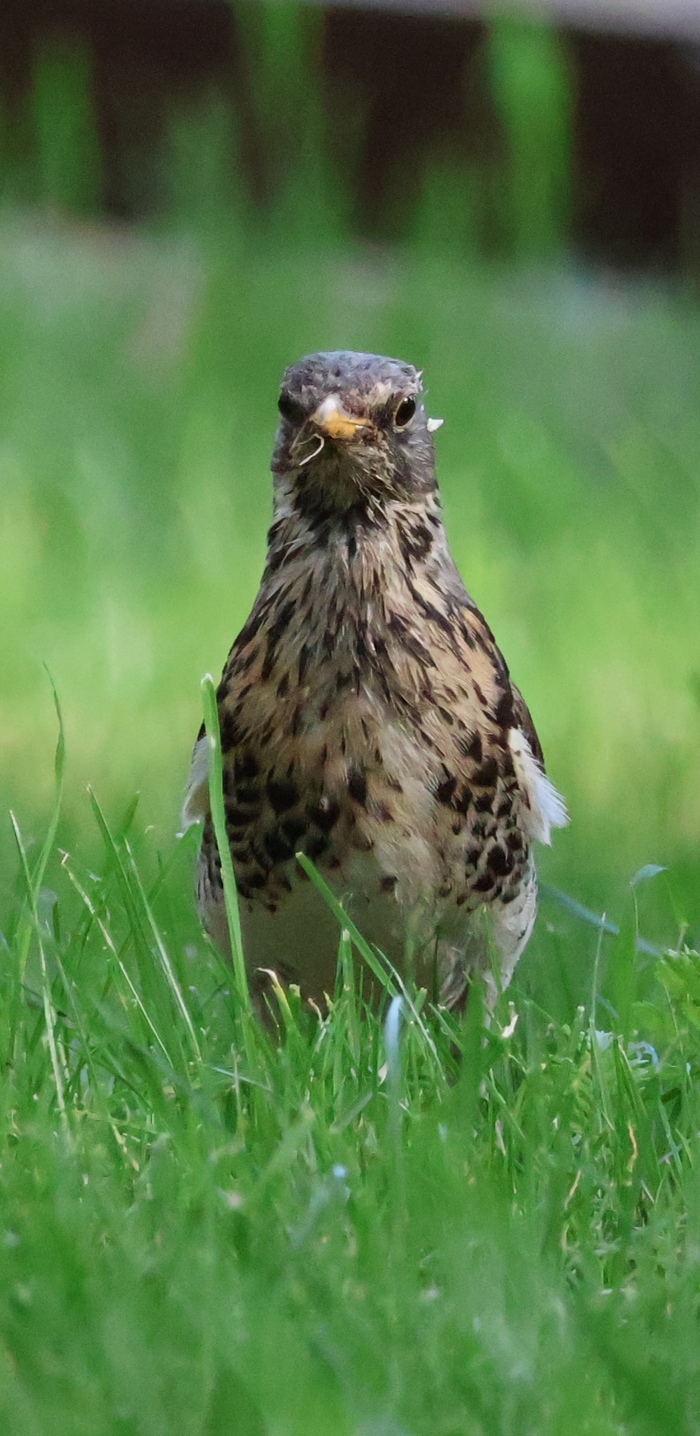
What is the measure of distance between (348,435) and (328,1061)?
0.87 m

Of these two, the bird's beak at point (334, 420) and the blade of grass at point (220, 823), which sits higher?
the bird's beak at point (334, 420)

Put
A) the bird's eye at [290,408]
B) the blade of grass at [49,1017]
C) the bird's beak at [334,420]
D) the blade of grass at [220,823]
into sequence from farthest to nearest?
the bird's eye at [290,408], the bird's beak at [334,420], the blade of grass at [220,823], the blade of grass at [49,1017]

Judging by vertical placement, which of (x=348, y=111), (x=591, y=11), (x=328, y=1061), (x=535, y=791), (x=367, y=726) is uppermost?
(x=591, y=11)

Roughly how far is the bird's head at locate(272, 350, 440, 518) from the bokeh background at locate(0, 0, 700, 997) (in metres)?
2.57

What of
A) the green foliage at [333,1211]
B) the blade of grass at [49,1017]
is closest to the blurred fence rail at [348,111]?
the green foliage at [333,1211]

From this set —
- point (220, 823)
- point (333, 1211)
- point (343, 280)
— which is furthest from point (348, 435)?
point (343, 280)

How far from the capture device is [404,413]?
327 centimetres

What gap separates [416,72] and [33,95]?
1428 millimetres

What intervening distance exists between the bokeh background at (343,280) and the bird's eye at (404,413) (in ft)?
8.32

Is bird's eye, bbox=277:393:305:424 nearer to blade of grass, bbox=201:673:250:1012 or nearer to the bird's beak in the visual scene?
the bird's beak

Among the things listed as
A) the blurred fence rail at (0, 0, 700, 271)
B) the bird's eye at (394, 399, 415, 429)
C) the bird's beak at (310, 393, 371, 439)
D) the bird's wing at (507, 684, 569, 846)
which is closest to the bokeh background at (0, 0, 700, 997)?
the blurred fence rail at (0, 0, 700, 271)

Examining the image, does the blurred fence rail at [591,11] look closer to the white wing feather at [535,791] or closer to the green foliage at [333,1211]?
the white wing feather at [535,791]

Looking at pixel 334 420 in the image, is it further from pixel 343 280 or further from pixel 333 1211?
pixel 343 280

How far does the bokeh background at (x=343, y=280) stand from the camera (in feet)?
20.7
